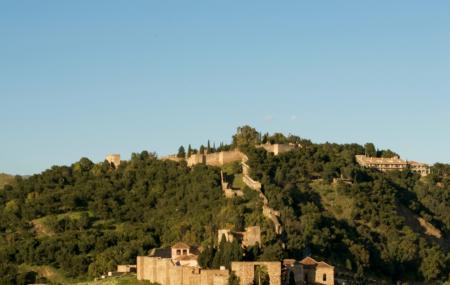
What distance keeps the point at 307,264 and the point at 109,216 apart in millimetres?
39638

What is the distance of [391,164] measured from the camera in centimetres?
12000

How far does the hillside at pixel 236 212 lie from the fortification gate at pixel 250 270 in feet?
33.5

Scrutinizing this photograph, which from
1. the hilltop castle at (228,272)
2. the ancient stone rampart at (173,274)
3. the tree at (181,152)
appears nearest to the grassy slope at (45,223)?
the tree at (181,152)

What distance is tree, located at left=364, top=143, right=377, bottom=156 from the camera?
122062 millimetres

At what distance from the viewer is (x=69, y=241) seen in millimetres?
87500

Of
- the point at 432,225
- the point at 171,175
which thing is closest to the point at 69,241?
the point at 171,175

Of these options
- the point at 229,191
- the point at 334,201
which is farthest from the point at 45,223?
the point at 334,201

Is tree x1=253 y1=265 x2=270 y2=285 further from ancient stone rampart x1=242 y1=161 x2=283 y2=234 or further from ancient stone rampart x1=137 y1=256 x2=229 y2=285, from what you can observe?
ancient stone rampart x1=242 y1=161 x2=283 y2=234

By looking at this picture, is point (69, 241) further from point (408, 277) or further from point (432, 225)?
point (432, 225)

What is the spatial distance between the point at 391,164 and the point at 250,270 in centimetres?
6808

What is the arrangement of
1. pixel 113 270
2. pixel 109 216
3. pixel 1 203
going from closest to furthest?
1. pixel 113 270
2. pixel 109 216
3. pixel 1 203

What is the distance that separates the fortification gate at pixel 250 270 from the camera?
54.3 m

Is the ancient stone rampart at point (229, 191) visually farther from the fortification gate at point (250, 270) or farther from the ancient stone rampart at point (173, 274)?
the fortification gate at point (250, 270)

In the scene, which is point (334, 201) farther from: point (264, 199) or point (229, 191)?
point (264, 199)
